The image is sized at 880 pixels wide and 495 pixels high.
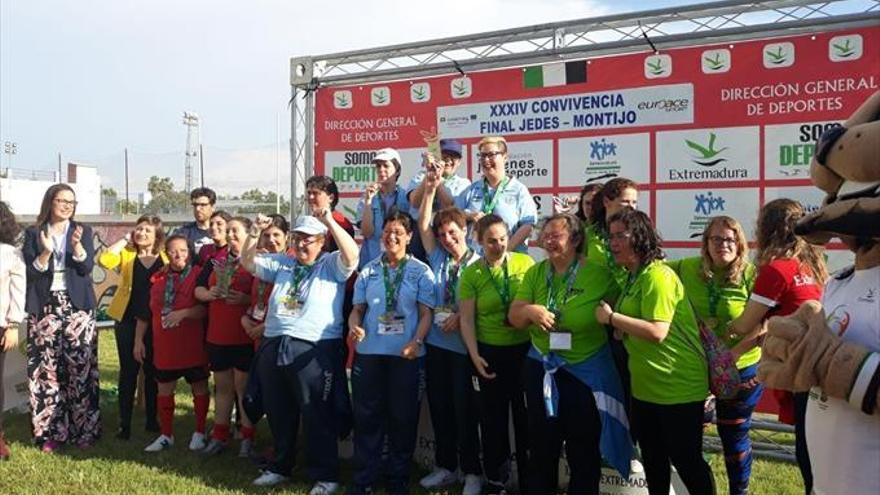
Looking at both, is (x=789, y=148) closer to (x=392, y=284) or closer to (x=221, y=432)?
(x=392, y=284)

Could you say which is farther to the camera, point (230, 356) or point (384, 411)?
point (230, 356)

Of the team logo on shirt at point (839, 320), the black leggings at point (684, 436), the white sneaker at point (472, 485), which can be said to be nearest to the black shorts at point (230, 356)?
the white sneaker at point (472, 485)

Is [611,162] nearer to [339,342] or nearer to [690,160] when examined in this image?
[690,160]

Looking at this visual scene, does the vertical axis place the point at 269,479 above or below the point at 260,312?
below

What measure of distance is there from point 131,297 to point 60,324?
19.6 inches

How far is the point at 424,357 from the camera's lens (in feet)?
14.1

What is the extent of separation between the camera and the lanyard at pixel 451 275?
424 centimetres

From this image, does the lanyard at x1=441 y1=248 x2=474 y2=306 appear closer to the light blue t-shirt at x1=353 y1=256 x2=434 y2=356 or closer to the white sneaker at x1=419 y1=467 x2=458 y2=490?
the light blue t-shirt at x1=353 y1=256 x2=434 y2=356

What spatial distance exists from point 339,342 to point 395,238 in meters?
0.77

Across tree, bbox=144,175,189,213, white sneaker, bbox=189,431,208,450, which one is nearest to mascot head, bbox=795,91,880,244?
white sneaker, bbox=189,431,208,450

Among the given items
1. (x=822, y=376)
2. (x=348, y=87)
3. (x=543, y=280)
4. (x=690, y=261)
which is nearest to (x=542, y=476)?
(x=543, y=280)

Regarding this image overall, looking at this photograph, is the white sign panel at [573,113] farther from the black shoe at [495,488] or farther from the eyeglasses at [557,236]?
the black shoe at [495,488]

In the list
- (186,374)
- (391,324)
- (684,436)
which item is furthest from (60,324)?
(684,436)

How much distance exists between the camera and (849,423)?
5.56 ft
